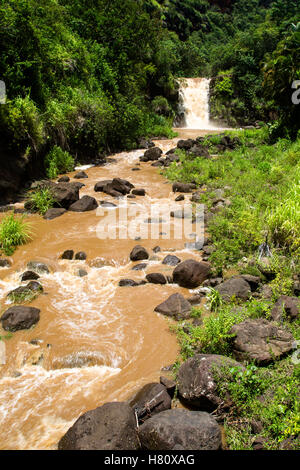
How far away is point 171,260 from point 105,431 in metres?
4.24

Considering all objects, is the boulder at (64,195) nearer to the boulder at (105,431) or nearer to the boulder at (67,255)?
the boulder at (67,255)

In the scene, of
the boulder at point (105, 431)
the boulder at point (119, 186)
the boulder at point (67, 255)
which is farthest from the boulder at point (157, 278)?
the boulder at point (119, 186)

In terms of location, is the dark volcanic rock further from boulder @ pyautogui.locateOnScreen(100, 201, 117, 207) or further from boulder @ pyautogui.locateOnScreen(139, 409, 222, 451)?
boulder @ pyautogui.locateOnScreen(100, 201, 117, 207)

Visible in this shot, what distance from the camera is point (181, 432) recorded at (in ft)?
9.87

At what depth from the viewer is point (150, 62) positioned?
2541cm

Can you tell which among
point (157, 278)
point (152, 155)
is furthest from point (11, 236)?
point (152, 155)

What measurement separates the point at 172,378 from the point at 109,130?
607 inches

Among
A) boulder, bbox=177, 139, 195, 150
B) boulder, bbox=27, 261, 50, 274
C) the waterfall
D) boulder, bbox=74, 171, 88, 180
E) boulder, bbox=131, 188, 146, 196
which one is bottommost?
boulder, bbox=27, 261, 50, 274

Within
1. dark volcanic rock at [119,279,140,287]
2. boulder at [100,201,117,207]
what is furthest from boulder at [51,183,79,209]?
dark volcanic rock at [119,279,140,287]

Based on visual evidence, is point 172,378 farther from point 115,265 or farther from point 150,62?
point 150,62

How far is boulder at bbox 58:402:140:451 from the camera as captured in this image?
3062 mm

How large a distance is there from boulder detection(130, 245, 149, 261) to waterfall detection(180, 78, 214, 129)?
854 inches

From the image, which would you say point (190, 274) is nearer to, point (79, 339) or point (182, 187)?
point (79, 339)

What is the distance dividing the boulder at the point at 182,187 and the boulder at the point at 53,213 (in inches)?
169
